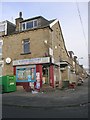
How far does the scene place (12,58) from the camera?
2641 centimetres

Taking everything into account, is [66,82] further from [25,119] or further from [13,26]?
[25,119]

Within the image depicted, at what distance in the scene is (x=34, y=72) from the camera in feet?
80.4

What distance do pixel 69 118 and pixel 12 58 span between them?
1790cm

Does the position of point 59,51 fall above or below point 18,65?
above

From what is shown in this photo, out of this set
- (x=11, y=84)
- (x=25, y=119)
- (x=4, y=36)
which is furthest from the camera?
(x=4, y=36)

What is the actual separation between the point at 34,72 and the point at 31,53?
2147mm

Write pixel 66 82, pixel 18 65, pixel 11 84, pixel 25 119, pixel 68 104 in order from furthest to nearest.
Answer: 1. pixel 66 82
2. pixel 18 65
3. pixel 11 84
4. pixel 68 104
5. pixel 25 119

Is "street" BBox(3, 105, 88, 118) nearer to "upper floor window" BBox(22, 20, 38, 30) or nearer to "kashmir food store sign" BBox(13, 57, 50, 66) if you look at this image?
"kashmir food store sign" BBox(13, 57, 50, 66)

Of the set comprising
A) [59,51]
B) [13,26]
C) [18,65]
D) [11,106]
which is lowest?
[11,106]

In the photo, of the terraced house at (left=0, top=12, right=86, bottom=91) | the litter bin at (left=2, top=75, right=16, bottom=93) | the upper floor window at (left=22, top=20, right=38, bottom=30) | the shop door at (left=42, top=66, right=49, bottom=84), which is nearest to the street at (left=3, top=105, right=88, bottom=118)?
the litter bin at (left=2, top=75, right=16, bottom=93)

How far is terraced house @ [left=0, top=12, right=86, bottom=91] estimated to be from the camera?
79.5ft

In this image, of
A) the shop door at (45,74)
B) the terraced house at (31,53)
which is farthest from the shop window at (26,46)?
the shop door at (45,74)

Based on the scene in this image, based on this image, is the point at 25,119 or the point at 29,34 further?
the point at 29,34

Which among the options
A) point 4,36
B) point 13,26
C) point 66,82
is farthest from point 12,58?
→ point 66,82
